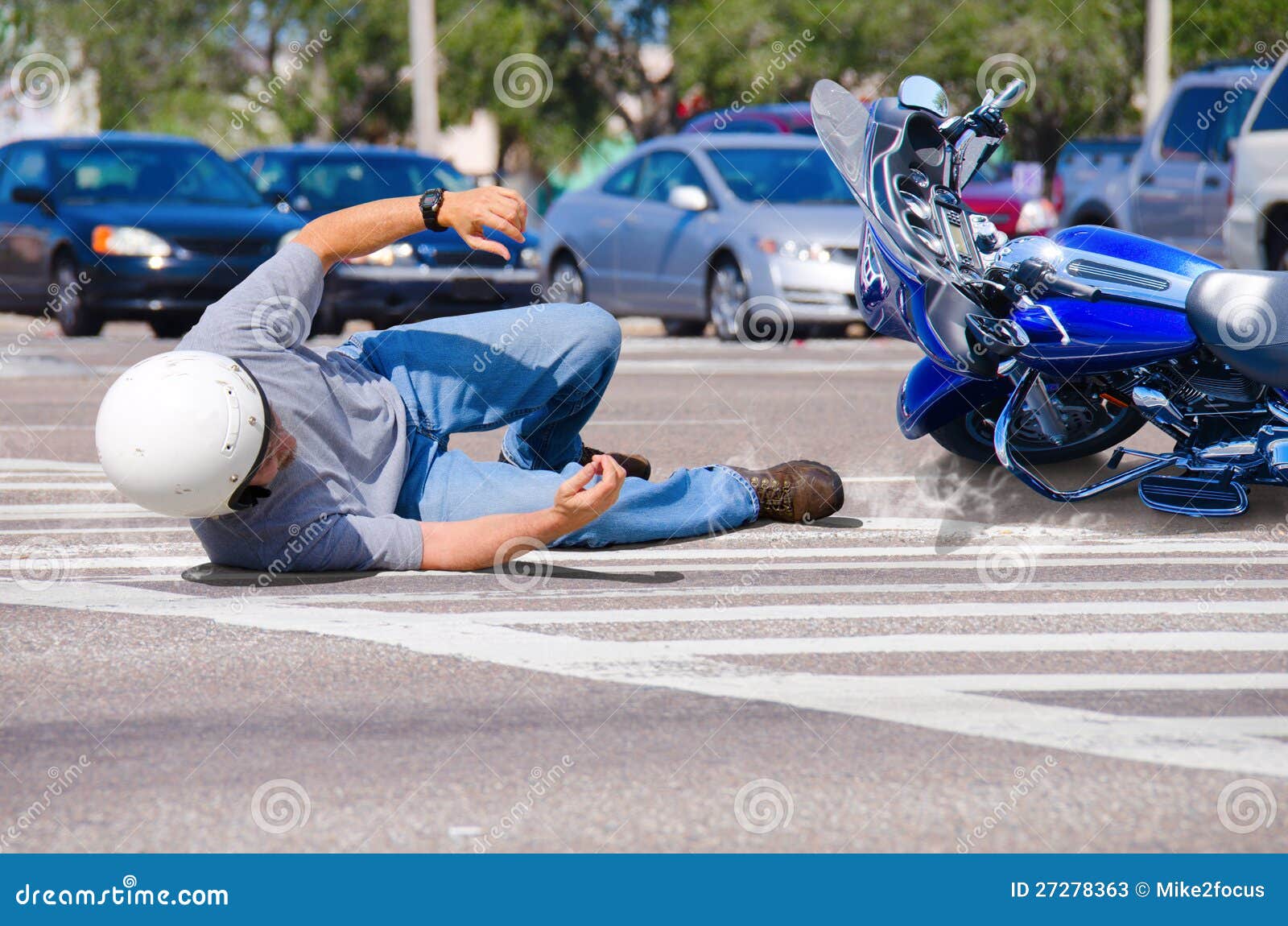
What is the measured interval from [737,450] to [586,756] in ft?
15.8

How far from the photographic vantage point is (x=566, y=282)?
17.3 metres

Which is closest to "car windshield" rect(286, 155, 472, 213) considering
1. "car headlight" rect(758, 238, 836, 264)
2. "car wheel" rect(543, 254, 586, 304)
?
"car wheel" rect(543, 254, 586, 304)

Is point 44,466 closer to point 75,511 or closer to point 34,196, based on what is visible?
point 75,511

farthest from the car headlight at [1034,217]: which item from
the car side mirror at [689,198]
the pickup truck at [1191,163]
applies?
the car side mirror at [689,198]

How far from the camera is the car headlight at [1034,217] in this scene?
1900 centimetres

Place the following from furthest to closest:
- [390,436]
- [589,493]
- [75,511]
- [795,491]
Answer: [75,511] < [795,491] < [390,436] < [589,493]

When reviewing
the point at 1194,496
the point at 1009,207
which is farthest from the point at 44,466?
the point at 1009,207

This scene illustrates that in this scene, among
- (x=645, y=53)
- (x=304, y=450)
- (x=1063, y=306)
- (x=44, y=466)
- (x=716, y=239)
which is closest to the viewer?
(x=304, y=450)

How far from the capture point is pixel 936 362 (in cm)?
634

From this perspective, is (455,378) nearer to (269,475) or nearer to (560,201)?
(269,475)

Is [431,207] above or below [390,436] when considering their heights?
above

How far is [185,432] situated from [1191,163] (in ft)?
42.4

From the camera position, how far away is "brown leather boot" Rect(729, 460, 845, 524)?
634 centimetres

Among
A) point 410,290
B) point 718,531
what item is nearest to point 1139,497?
point 718,531
